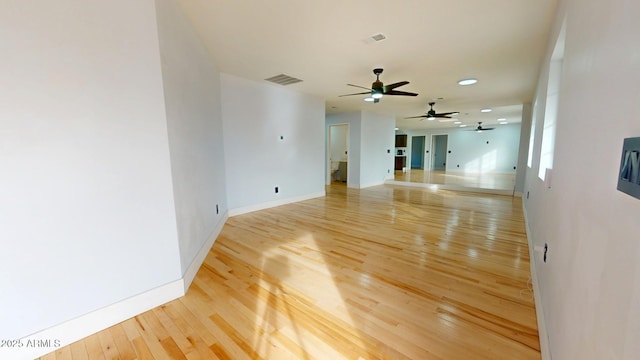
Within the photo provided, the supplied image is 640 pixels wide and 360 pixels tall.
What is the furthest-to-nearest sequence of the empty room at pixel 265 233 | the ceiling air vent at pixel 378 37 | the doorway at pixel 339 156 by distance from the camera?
the doorway at pixel 339 156, the ceiling air vent at pixel 378 37, the empty room at pixel 265 233

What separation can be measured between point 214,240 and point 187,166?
1.27 meters

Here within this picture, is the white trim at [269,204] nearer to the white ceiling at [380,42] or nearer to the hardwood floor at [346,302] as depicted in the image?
the hardwood floor at [346,302]

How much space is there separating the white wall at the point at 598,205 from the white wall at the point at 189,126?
2.33 metres

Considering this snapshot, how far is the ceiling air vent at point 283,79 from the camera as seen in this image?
13.9 feet

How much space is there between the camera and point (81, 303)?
62.7 inches

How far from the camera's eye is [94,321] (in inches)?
64.6

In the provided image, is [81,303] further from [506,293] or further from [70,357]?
[506,293]

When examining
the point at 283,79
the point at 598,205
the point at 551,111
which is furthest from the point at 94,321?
the point at 551,111

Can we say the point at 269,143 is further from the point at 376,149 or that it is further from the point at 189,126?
the point at 376,149

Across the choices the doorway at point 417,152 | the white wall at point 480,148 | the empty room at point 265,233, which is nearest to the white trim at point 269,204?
the empty room at point 265,233

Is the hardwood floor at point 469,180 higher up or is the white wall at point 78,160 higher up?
the white wall at point 78,160

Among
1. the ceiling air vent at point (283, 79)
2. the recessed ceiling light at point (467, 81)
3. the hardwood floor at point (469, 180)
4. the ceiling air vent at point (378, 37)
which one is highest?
the ceiling air vent at point (283, 79)

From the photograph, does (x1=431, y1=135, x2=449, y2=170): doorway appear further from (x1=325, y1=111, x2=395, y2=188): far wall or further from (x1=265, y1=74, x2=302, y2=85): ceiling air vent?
(x1=265, y1=74, x2=302, y2=85): ceiling air vent

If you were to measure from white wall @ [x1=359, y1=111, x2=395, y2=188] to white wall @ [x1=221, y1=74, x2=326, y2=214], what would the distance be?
2030 mm
